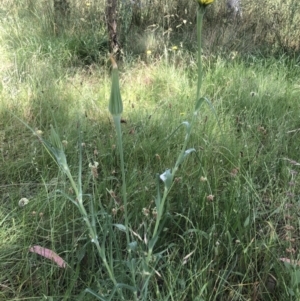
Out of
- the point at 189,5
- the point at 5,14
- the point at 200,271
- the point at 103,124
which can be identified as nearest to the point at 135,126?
the point at 103,124

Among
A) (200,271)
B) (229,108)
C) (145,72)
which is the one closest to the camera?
(200,271)

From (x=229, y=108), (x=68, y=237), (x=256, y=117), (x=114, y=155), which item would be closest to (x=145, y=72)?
(x=229, y=108)

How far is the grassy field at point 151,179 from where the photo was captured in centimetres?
117

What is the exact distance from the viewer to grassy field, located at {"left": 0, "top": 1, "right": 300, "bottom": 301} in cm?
117

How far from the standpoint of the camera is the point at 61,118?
2.09 m

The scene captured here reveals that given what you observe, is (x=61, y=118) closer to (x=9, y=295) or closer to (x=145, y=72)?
(x=145, y=72)

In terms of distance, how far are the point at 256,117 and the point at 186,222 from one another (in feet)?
3.20

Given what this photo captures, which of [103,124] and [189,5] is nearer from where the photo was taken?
[103,124]

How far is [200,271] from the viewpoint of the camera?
1157 mm

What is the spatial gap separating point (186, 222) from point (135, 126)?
815mm

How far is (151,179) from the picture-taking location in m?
1.58

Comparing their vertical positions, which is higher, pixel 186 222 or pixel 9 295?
pixel 186 222

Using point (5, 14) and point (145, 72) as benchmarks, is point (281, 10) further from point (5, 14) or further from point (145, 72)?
point (5, 14)

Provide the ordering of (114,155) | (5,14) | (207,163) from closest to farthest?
(207,163) → (114,155) → (5,14)
